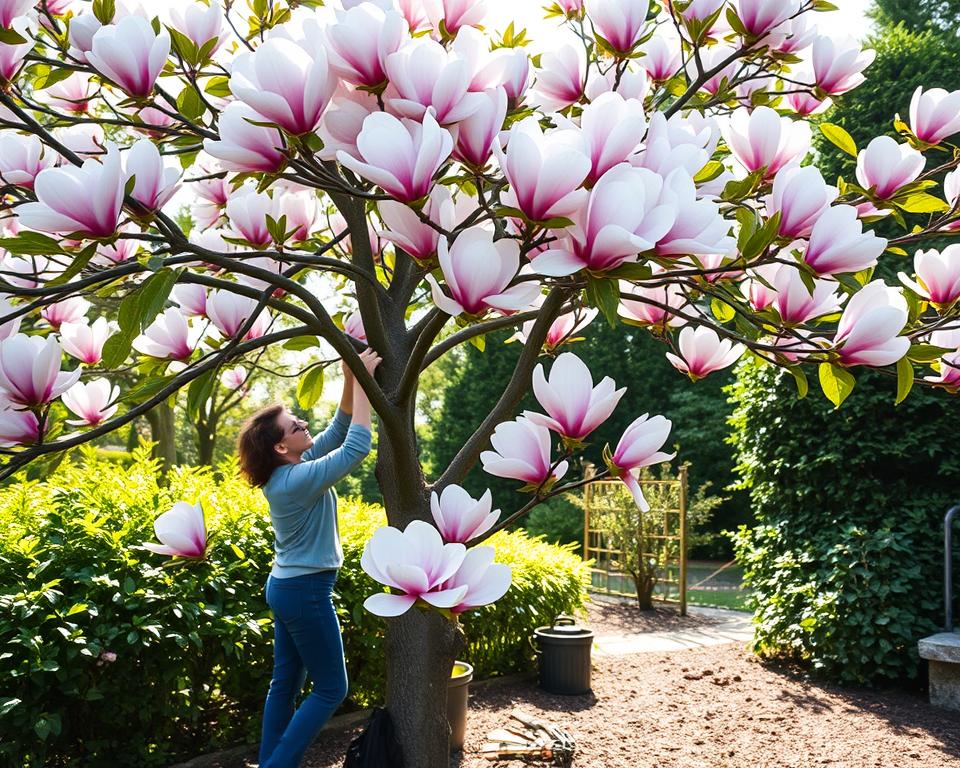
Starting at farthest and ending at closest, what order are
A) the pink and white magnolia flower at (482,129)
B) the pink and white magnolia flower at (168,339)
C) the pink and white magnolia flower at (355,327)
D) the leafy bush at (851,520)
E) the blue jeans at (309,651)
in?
the leafy bush at (851,520) < the blue jeans at (309,651) < the pink and white magnolia flower at (355,327) < the pink and white magnolia flower at (168,339) < the pink and white magnolia flower at (482,129)

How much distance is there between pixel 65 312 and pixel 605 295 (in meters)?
1.28

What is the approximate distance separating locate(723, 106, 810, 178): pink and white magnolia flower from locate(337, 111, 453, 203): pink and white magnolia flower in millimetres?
655

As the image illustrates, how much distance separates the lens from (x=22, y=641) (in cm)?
264

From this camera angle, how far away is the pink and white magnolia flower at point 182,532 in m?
1.56

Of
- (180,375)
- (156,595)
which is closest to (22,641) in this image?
(156,595)

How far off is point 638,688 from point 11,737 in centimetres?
362

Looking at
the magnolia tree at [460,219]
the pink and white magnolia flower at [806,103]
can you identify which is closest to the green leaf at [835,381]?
the magnolia tree at [460,219]

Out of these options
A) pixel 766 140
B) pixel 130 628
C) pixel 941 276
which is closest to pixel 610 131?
pixel 766 140

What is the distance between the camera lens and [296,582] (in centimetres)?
271

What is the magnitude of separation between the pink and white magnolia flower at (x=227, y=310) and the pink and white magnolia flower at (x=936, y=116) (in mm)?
1363

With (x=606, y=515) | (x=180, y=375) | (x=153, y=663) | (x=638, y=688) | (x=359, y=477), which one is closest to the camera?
(x=180, y=375)

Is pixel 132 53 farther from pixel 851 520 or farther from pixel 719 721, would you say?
pixel 851 520

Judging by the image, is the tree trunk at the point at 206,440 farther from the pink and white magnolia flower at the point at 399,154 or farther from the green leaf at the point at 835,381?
the pink and white magnolia flower at the point at 399,154

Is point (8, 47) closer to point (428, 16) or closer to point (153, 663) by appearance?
point (428, 16)
